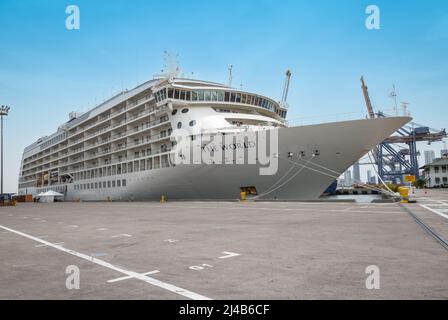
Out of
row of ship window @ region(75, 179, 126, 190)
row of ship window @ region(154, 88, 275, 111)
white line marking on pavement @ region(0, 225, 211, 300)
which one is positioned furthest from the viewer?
row of ship window @ region(75, 179, 126, 190)

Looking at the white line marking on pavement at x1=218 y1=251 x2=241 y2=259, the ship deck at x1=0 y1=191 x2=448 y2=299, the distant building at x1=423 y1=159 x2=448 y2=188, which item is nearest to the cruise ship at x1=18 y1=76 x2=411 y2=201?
the ship deck at x1=0 y1=191 x2=448 y2=299

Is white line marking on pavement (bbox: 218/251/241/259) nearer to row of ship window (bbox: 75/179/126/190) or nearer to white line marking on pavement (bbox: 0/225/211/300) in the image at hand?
white line marking on pavement (bbox: 0/225/211/300)

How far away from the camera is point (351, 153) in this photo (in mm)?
23453

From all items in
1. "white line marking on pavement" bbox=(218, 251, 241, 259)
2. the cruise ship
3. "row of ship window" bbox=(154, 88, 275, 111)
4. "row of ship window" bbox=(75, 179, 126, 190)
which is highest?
"row of ship window" bbox=(154, 88, 275, 111)

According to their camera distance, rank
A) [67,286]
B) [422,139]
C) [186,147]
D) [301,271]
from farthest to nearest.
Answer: [422,139]
[186,147]
[301,271]
[67,286]

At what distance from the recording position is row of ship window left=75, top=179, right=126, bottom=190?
4211 centimetres

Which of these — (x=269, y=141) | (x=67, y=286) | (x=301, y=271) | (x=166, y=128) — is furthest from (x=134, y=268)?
(x=166, y=128)

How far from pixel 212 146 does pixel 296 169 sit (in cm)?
690

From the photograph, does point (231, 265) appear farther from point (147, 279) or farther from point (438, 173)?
point (438, 173)

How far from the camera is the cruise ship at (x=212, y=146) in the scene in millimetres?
23422

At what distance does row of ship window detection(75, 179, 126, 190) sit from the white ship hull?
10796 mm

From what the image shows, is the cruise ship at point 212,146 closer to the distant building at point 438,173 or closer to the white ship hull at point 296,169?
the white ship hull at point 296,169
